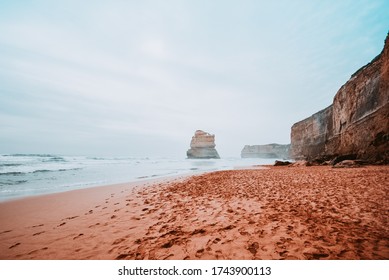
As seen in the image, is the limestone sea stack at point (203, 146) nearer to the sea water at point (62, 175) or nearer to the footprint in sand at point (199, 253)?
the sea water at point (62, 175)

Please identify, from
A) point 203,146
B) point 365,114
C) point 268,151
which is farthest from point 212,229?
point 268,151

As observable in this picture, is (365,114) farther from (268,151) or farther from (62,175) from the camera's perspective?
(268,151)

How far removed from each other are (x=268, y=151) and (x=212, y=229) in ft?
410

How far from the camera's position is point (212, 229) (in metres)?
3.45

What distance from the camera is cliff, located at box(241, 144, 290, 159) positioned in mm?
108200

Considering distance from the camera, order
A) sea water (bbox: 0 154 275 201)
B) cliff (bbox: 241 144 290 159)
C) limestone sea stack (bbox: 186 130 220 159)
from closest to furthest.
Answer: sea water (bbox: 0 154 275 201)
limestone sea stack (bbox: 186 130 220 159)
cliff (bbox: 241 144 290 159)

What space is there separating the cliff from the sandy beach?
104311mm

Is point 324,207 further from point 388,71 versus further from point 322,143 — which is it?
point 322,143

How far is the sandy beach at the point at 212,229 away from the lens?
2.60 meters

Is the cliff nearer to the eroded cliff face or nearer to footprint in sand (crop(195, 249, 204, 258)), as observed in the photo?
the eroded cliff face

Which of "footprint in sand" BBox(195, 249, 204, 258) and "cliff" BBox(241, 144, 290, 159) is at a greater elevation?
"cliff" BBox(241, 144, 290, 159)

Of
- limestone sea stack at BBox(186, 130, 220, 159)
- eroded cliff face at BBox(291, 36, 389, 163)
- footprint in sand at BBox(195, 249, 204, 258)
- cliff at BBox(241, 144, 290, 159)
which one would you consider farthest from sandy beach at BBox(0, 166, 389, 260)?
A: cliff at BBox(241, 144, 290, 159)

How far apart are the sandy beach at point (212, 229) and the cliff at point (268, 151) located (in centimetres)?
10431

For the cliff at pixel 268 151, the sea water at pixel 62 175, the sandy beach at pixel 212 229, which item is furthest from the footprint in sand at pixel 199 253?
the cliff at pixel 268 151
